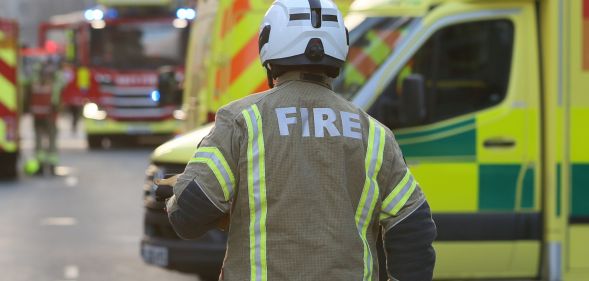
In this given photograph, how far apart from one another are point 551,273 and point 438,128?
957mm

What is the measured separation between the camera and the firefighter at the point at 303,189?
9.71ft

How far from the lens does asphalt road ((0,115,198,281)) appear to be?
8820 mm

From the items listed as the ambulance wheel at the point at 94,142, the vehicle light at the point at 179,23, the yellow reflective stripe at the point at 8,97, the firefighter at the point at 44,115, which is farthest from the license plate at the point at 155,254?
the ambulance wheel at the point at 94,142

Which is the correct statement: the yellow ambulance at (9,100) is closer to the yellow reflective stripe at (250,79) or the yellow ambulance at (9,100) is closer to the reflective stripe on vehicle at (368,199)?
the yellow reflective stripe at (250,79)

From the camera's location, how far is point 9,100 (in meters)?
15.1

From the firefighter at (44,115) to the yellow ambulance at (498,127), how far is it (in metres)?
10.4

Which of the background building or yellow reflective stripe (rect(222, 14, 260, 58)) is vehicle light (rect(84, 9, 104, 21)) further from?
the background building

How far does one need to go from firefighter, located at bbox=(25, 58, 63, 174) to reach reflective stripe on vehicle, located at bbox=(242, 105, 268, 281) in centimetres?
1374

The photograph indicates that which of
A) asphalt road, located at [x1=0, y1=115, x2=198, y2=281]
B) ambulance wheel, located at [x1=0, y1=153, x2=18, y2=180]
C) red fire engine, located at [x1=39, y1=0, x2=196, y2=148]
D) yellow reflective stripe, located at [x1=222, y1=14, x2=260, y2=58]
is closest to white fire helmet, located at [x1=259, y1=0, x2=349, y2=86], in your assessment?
yellow reflective stripe, located at [x1=222, y1=14, x2=260, y2=58]

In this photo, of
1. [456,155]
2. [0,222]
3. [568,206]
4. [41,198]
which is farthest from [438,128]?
[41,198]

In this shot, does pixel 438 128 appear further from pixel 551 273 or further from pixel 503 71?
pixel 551 273

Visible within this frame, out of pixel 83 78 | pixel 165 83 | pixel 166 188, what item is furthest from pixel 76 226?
pixel 83 78

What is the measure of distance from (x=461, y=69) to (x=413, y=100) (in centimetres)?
40

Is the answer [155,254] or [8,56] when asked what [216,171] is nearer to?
[155,254]
